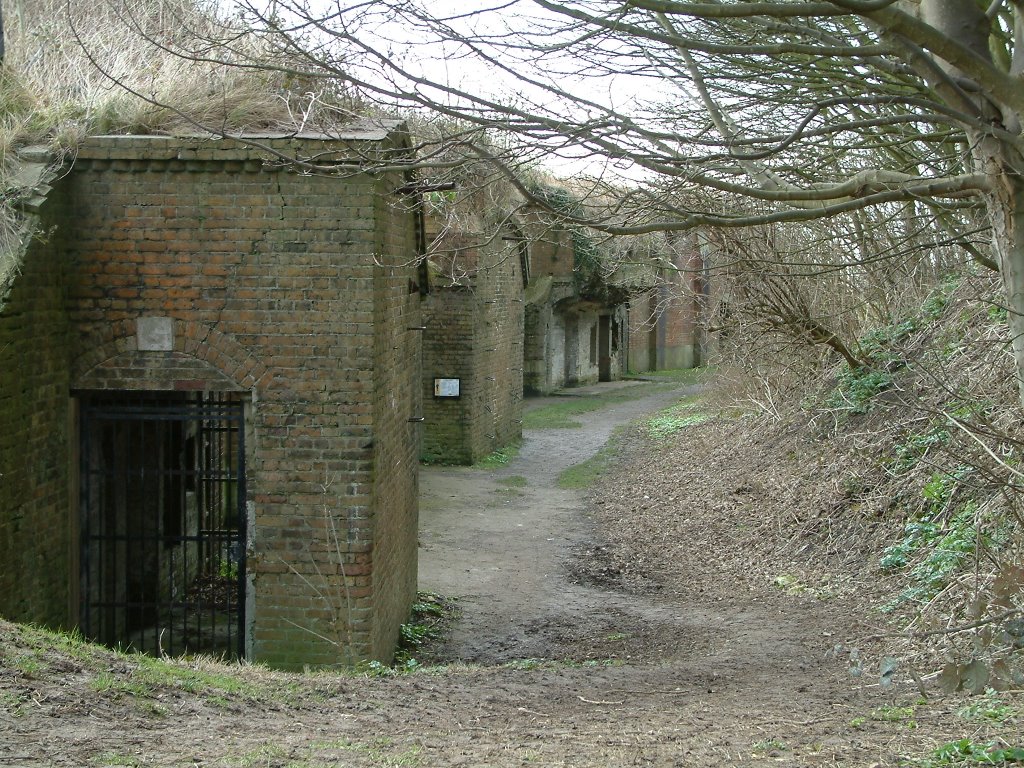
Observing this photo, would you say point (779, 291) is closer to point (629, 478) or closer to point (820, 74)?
point (629, 478)

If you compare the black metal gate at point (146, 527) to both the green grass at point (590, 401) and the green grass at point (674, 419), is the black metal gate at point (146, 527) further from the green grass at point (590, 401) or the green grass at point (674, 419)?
the green grass at point (590, 401)

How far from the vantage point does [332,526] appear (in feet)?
25.1

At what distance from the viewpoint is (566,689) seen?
6852mm

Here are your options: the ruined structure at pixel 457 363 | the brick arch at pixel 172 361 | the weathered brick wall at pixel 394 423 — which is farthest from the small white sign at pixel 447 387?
the brick arch at pixel 172 361

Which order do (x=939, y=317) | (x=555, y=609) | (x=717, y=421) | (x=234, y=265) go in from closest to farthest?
1. (x=234, y=265)
2. (x=555, y=609)
3. (x=939, y=317)
4. (x=717, y=421)

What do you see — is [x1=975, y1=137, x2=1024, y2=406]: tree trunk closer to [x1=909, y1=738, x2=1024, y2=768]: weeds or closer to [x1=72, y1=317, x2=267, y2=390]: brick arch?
[x1=909, y1=738, x2=1024, y2=768]: weeds

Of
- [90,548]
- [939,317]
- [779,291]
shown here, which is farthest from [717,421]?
[90,548]

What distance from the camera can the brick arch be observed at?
24.8ft

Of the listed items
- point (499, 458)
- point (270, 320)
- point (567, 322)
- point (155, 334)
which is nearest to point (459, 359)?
point (499, 458)

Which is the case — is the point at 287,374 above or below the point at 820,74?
below

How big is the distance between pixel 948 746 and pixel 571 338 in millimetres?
30212

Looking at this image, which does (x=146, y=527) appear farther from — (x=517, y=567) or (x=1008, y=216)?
(x=1008, y=216)

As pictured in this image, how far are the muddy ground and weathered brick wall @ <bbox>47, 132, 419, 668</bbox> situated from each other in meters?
1.07

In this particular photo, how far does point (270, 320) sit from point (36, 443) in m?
1.88
